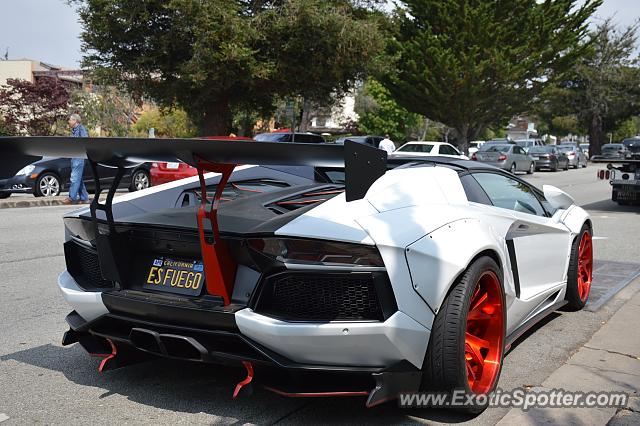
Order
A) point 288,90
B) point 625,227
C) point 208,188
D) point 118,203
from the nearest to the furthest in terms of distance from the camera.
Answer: point 118,203 < point 208,188 < point 625,227 < point 288,90

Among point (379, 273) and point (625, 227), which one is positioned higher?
point (379, 273)

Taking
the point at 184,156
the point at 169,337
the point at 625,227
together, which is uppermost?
the point at 184,156

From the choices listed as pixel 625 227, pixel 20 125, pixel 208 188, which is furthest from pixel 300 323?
pixel 20 125

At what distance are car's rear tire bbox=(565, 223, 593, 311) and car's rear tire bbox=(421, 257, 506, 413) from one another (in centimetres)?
188

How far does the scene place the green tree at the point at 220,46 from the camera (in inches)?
957

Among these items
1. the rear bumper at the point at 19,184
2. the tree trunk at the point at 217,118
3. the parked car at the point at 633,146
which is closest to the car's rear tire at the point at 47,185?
the rear bumper at the point at 19,184

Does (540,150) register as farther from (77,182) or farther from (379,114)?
(379,114)

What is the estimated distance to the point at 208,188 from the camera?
4715 millimetres

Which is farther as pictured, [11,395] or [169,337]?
[11,395]

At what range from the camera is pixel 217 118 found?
28688 mm

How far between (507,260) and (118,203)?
7.94 feet

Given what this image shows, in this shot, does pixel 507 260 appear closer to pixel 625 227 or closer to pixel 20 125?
pixel 625 227

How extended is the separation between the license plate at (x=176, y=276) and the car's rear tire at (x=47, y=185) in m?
14.2

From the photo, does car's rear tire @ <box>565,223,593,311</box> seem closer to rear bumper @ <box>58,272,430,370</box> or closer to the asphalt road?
the asphalt road
